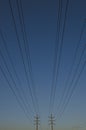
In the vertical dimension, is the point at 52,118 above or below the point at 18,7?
above

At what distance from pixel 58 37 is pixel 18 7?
4096 millimetres

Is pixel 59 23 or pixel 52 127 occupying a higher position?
pixel 52 127

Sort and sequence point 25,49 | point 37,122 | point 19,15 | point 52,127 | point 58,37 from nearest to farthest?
point 19,15
point 58,37
point 25,49
point 52,127
point 37,122

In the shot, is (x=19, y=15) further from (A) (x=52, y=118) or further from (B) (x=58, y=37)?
(A) (x=52, y=118)

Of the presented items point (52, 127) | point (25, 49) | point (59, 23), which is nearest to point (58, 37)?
point (59, 23)

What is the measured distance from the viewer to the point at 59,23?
13.6 metres

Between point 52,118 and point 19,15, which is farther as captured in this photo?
point 52,118

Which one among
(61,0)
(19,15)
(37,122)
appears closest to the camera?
(61,0)

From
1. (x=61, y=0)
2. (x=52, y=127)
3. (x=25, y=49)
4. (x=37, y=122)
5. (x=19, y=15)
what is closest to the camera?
(x=61, y=0)

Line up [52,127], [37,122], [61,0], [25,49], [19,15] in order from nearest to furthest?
[61,0] < [19,15] < [25,49] < [52,127] < [37,122]

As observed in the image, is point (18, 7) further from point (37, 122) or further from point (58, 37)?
point (37, 122)

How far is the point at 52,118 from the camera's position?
2387 inches

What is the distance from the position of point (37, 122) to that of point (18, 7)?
5231 cm

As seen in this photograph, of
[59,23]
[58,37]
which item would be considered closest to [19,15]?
[59,23]
